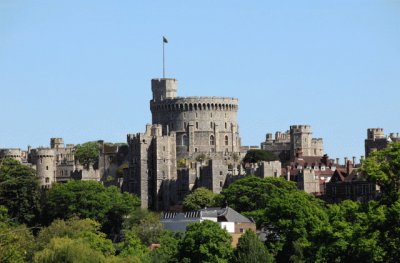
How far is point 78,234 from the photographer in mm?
123938

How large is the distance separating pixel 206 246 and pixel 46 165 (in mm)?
83439

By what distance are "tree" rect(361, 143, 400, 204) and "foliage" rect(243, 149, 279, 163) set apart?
343ft

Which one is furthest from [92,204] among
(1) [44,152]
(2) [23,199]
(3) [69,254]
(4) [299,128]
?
(3) [69,254]

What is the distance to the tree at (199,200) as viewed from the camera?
157825 mm

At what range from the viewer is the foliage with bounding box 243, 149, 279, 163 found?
618 ft

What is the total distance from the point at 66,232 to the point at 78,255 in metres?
22.5

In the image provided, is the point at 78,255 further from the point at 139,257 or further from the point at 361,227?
the point at 361,227

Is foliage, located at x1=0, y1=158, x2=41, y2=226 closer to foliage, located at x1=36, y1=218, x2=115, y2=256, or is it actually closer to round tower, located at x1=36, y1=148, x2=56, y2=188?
round tower, located at x1=36, y1=148, x2=56, y2=188

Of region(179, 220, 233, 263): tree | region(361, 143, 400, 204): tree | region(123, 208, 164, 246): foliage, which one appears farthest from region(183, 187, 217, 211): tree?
region(361, 143, 400, 204): tree

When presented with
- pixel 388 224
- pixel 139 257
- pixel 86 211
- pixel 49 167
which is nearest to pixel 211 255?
pixel 139 257

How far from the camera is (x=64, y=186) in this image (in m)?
164

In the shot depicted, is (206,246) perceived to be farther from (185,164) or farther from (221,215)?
(185,164)

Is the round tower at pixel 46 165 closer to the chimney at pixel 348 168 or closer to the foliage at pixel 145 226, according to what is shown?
the foliage at pixel 145 226

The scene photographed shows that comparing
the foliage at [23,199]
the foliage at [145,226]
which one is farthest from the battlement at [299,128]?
the foliage at [145,226]
